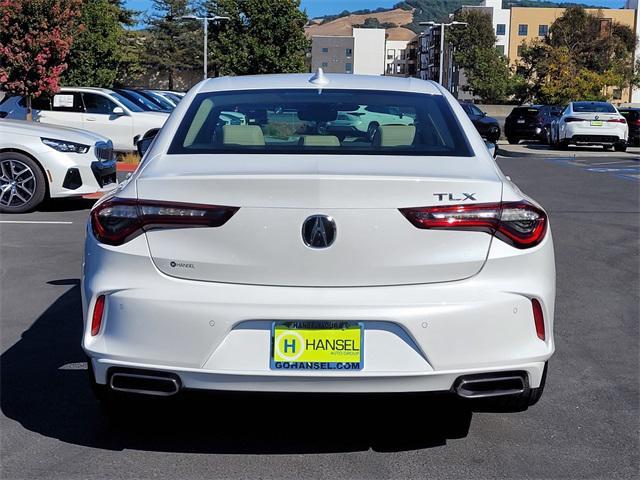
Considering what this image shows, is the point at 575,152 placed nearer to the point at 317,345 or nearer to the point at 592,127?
the point at 592,127

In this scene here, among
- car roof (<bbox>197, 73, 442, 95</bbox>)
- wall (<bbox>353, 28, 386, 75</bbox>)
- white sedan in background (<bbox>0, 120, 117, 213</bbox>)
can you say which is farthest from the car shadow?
wall (<bbox>353, 28, 386, 75</bbox>)

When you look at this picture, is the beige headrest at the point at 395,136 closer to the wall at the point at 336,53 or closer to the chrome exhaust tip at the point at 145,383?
the chrome exhaust tip at the point at 145,383

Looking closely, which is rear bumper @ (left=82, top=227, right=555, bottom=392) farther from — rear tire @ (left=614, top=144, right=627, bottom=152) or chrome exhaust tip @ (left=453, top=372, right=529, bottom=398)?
rear tire @ (left=614, top=144, right=627, bottom=152)

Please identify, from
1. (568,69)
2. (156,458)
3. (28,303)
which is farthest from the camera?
(568,69)

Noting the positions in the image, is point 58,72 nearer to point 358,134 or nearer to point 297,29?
point 358,134

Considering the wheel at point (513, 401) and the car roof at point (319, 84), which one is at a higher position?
the car roof at point (319, 84)

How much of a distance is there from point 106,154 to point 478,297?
30.0 feet

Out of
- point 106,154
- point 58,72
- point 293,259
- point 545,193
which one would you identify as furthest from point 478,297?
point 58,72

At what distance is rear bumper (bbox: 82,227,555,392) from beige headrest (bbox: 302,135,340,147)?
3.69ft

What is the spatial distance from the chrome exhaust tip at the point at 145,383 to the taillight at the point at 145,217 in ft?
1.76

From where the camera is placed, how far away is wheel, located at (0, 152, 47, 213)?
36.9 ft

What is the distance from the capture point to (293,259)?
3609mm

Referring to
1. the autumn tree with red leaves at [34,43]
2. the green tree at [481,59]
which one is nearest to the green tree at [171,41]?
the green tree at [481,59]

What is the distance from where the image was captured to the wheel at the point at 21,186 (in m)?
11.3
